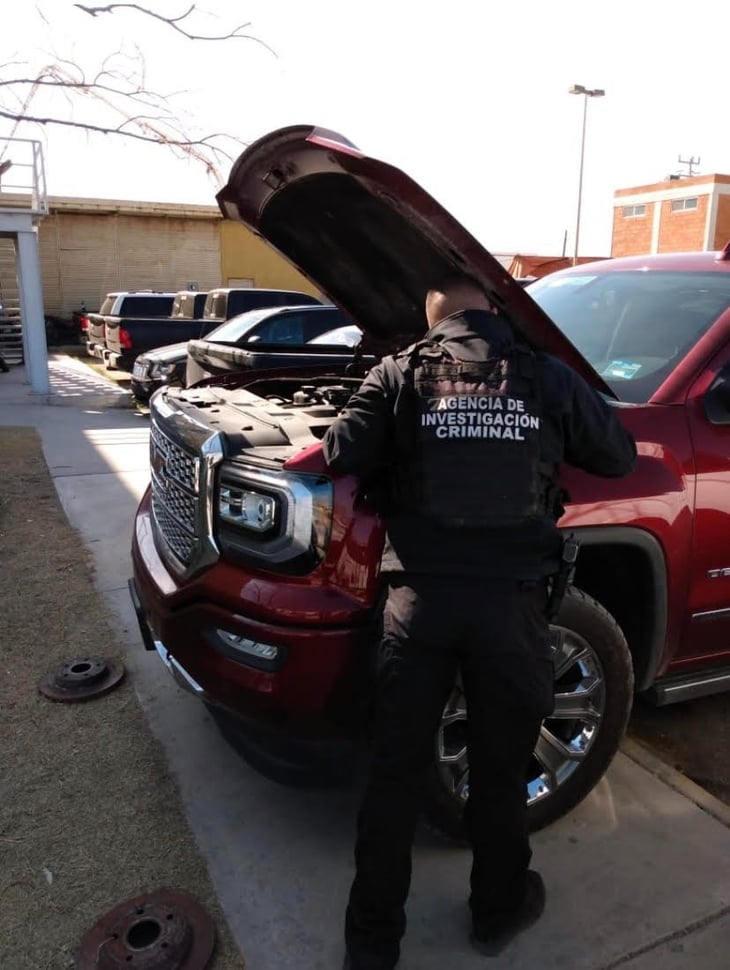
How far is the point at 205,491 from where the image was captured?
2.54m

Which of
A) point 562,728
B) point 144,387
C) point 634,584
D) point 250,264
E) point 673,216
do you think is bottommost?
point 562,728

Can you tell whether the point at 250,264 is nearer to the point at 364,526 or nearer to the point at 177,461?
the point at 177,461

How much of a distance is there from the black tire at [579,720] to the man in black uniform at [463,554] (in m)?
0.31

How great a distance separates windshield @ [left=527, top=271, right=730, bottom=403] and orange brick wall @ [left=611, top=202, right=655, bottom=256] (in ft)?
160

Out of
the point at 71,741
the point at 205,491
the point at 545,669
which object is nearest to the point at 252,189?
the point at 205,491

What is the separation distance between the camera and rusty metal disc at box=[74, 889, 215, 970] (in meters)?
2.19

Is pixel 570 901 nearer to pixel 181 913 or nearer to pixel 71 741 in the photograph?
pixel 181 913

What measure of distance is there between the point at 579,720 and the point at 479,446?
124cm

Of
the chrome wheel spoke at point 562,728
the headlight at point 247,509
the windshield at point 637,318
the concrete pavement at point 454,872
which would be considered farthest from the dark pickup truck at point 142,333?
the chrome wheel spoke at point 562,728

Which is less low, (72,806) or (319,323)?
(319,323)

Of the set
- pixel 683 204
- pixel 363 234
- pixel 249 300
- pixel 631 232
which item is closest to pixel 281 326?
pixel 249 300

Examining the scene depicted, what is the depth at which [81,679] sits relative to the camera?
3.67 m

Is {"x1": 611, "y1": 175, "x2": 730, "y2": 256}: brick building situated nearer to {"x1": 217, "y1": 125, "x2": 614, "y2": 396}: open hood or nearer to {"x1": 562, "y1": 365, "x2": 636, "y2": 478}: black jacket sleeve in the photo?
{"x1": 217, "y1": 125, "x2": 614, "y2": 396}: open hood

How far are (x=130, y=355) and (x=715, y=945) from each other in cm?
1389
